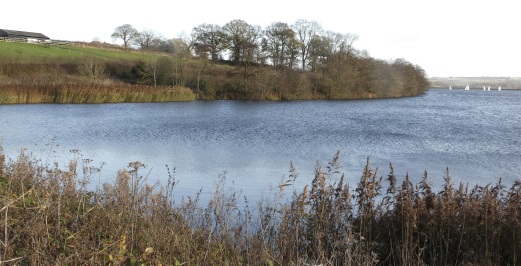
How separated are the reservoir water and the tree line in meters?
15.4

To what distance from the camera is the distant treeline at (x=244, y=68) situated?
40.1 meters

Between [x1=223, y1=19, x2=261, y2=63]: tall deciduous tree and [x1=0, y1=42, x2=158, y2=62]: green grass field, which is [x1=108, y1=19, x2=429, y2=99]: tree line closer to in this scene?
[x1=223, y1=19, x2=261, y2=63]: tall deciduous tree

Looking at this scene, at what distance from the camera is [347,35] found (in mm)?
55062

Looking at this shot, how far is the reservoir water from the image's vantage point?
10.8 m

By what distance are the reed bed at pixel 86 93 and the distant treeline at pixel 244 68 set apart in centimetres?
94

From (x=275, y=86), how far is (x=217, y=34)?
1425 cm

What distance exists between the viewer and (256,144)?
15500 mm

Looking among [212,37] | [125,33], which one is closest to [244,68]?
[212,37]

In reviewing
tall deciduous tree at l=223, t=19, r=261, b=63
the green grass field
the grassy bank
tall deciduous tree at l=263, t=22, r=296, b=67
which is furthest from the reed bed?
tall deciduous tree at l=263, t=22, r=296, b=67

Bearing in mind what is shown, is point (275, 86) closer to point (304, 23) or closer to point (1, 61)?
point (304, 23)

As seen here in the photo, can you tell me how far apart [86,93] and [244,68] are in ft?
49.2

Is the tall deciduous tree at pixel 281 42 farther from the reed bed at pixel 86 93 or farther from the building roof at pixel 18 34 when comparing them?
the building roof at pixel 18 34

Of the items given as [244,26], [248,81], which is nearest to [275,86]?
[248,81]

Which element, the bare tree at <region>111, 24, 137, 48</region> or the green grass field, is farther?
the bare tree at <region>111, 24, 137, 48</region>
